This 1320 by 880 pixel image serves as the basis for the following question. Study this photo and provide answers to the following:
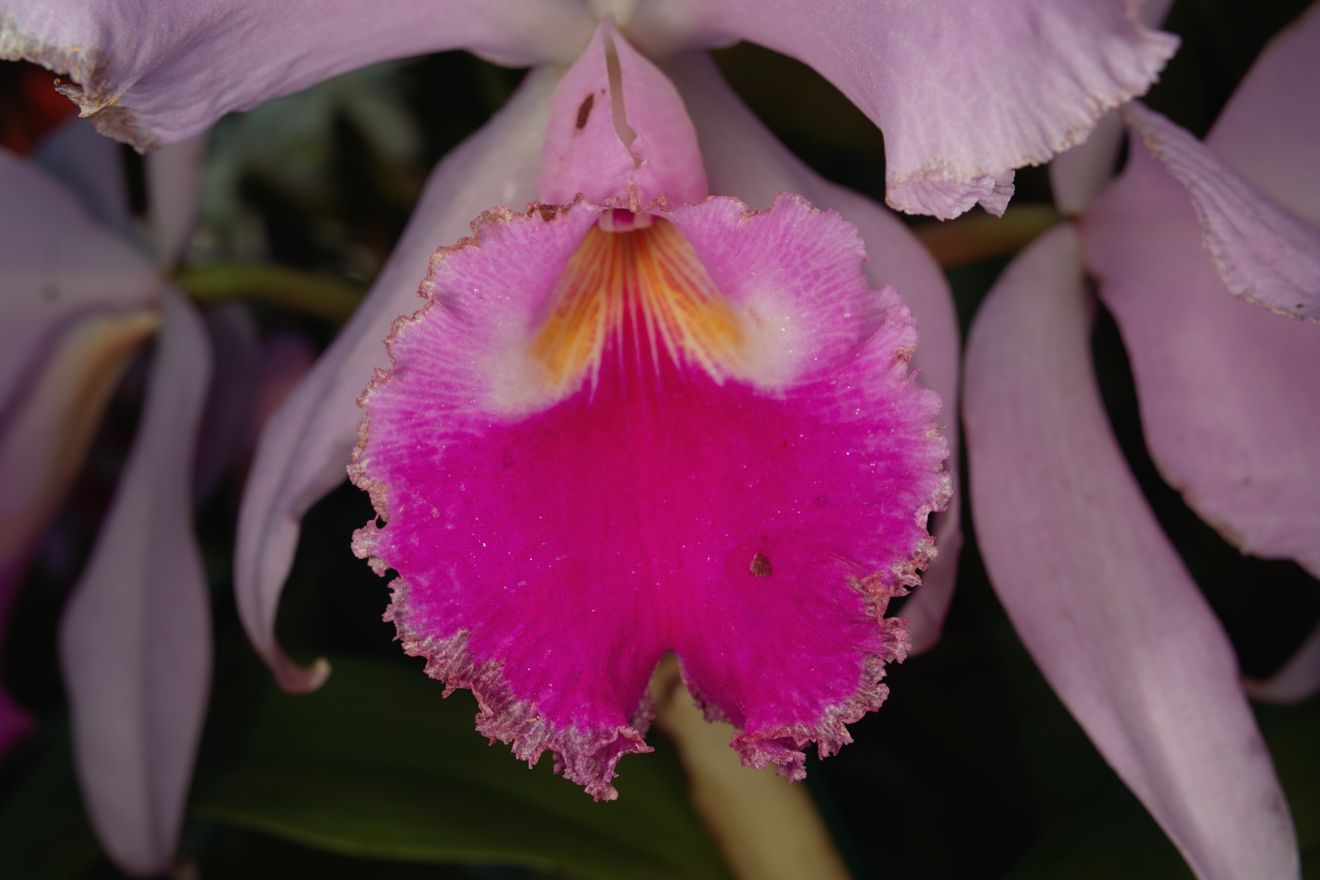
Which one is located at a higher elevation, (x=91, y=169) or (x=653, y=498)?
(x=653, y=498)

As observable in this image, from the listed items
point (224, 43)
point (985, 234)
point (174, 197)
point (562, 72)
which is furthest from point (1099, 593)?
point (174, 197)

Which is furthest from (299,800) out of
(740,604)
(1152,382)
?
A: (1152,382)

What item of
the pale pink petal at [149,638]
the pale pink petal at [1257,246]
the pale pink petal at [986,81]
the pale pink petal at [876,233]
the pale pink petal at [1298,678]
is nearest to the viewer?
the pale pink petal at [986,81]

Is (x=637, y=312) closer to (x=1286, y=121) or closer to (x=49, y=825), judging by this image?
(x=1286, y=121)

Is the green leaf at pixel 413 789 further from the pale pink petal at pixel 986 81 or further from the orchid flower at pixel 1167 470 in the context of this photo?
the pale pink petal at pixel 986 81

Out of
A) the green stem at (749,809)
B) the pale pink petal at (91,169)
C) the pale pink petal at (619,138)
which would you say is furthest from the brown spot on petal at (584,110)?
the pale pink petal at (91,169)

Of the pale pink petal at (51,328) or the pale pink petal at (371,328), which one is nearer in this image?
the pale pink petal at (371,328)
